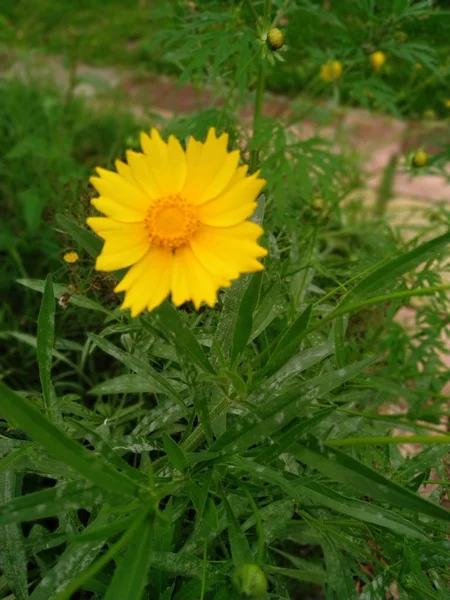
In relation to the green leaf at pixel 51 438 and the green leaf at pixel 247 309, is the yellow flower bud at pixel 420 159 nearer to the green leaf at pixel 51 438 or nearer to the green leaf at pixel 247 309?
the green leaf at pixel 247 309

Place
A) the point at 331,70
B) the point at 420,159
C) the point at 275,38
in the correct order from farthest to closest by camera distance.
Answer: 1. the point at 331,70
2. the point at 420,159
3. the point at 275,38

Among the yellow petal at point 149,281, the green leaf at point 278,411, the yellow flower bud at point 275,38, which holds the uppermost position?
the yellow flower bud at point 275,38

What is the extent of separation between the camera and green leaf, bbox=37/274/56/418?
755 mm

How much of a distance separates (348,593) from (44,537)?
14.9 inches

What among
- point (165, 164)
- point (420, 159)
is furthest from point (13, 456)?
point (420, 159)

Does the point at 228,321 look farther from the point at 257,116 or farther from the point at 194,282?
the point at 257,116

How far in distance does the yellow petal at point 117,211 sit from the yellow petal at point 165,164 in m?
0.04

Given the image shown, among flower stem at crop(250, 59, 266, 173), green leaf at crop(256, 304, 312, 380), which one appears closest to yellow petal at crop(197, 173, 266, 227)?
green leaf at crop(256, 304, 312, 380)

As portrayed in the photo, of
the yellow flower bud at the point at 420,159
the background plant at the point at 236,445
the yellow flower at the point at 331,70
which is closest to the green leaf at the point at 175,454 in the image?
the background plant at the point at 236,445

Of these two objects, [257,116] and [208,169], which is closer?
[208,169]

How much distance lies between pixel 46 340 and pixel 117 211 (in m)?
0.21

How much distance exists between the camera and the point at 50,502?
60 cm

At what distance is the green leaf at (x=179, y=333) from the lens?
622mm

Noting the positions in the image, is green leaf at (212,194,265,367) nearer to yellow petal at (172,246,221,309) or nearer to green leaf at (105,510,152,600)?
yellow petal at (172,246,221,309)
